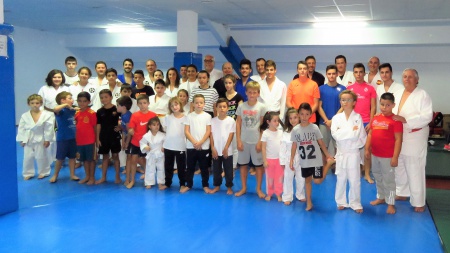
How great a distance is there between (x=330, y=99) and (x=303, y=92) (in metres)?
0.41

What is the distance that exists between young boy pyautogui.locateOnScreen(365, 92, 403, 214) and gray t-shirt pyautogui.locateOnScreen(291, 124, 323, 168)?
2.09 feet

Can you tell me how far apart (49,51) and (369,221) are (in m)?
12.1

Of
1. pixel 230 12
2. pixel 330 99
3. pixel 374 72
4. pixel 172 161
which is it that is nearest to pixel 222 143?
pixel 172 161

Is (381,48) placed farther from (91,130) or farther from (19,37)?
(19,37)

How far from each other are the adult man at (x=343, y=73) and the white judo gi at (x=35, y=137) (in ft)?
14.8

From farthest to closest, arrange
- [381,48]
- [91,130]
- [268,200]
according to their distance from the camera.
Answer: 1. [381,48]
2. [91,130]
3. [268,200]

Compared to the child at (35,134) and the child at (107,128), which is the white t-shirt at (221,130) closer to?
the child at (107,128)

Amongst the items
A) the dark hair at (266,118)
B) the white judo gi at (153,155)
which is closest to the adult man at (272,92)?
the dark hair at (266,118)

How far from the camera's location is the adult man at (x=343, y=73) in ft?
20.9

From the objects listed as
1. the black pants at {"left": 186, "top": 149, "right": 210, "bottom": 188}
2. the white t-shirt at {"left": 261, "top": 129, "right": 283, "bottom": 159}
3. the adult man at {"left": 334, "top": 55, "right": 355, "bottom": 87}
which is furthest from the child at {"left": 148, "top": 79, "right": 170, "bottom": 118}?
the adult man at {"left": 334, "top": 55, "right": 355, "bottom": 87}

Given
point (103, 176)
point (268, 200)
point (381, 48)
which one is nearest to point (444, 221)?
point (268, 200)

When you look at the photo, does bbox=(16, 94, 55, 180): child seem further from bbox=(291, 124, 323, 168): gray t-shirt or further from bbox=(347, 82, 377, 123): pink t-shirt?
bbox=(347, 82, 377, 123): pink t-shirt

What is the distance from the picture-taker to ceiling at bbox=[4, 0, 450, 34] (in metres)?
7.84

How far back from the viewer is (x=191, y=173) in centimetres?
547
